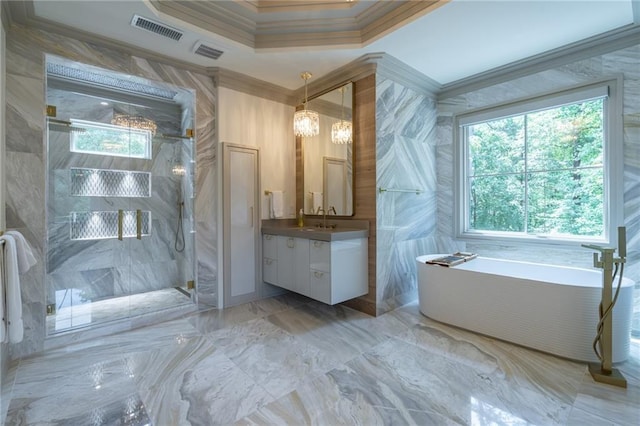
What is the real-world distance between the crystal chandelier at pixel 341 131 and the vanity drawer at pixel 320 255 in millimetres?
1220

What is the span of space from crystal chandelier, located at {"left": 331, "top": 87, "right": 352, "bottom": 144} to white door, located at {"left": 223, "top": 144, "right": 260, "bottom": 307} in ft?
3.21

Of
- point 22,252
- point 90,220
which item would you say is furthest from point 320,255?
point 90,220

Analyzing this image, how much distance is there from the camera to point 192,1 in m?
2.40

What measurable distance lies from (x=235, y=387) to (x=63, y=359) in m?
1.49

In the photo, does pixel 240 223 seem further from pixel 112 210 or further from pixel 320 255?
pixel 112 210

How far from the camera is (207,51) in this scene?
2887 millimetres

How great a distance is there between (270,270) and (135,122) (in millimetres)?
2628

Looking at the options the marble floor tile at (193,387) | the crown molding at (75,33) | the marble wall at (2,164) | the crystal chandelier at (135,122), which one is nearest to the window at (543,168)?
the marble floor tile at (193,387)

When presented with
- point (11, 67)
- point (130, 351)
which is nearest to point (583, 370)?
point (130, 351)

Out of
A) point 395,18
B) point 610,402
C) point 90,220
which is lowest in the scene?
point 610,402

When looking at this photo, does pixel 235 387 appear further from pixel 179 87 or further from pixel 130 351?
pixel 179 87

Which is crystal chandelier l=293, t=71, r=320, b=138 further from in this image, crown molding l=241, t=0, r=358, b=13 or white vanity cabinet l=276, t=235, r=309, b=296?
white vanity cabinet l=276, t=235, r=309, b=296

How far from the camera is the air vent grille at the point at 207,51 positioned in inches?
110

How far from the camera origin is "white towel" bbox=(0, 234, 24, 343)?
178 cm
